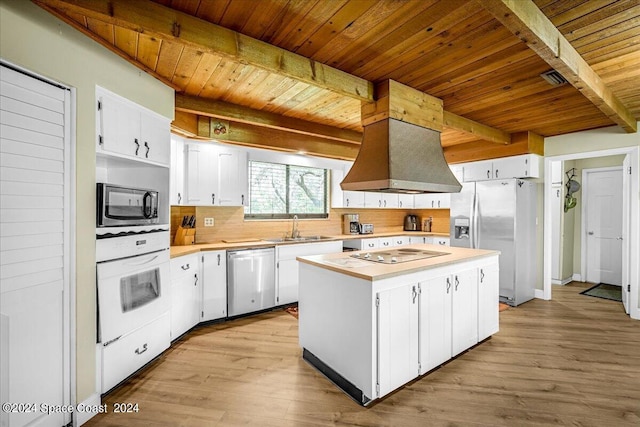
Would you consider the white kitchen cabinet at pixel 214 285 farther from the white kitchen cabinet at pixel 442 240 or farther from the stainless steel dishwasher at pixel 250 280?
the white kitchen cabinet at pixel 442 240

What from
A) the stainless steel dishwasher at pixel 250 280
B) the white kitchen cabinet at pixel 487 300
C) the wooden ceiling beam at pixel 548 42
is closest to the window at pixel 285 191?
the stainless steel dishwasher at pixel 250 280

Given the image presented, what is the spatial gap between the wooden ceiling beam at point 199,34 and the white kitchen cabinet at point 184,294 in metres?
1.99

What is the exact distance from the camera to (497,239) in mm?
4387

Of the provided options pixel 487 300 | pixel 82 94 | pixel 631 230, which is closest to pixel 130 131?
pixel 82 94

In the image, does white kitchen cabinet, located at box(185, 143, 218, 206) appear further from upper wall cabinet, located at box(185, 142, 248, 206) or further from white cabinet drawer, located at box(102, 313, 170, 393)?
white cabinet drawer, located at box(102, 313, 170, 393)

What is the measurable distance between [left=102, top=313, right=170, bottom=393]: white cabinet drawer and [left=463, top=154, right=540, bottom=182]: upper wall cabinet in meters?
4.75

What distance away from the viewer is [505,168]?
4.54 meters

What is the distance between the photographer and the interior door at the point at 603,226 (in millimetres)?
5078

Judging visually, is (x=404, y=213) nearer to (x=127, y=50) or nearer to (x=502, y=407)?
(x=502, y=407)

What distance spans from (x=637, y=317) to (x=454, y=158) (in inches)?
124

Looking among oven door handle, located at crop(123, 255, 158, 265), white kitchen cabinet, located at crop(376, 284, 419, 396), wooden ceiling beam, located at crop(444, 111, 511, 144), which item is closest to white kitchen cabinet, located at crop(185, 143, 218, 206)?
oven door handle, located at crop(123, 255, 158, 265)

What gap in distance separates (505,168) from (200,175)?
437 cm

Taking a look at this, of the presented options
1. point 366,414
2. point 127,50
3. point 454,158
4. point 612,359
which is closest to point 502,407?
point 366,414

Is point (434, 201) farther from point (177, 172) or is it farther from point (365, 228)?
point (177, 172)
